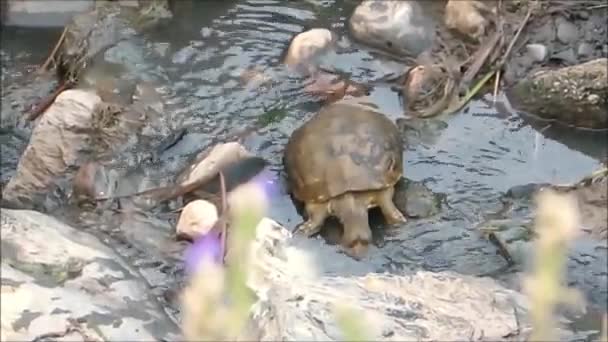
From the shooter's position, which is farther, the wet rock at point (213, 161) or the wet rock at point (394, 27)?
the wet rock at point (394, 27)

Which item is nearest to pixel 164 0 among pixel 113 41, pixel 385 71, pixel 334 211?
pixel 113 41

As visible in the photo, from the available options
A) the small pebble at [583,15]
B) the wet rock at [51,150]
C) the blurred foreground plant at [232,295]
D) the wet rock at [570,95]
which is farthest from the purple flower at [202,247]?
the blurred foreground plant at [232,295]

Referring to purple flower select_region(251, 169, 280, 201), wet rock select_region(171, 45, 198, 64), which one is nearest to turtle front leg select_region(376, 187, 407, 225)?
purple flower select_region(251, 169, 280, 201)

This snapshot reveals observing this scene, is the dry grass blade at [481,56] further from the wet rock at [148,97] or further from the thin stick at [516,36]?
the wet rock at [148,97]

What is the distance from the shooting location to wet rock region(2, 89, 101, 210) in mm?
3502

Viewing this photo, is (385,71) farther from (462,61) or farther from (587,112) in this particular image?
(587,112)

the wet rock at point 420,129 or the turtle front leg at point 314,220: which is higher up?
the wet rock at point 420,129

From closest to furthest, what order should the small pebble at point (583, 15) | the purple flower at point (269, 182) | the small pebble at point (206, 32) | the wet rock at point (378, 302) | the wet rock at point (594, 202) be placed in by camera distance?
the wet rock at point (378, 302), the wet rock at point (594, 202), the purple flower at point (269, 182), the small pebble at point (583, 15), the small pebble at point (206, 32)

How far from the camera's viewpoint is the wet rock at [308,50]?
431 cm

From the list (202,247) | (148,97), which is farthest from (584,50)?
(202,247)

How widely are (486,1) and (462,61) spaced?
36 cm

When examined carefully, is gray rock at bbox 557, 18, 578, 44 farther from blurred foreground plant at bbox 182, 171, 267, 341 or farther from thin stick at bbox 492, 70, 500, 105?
blurred foreground plant at bbox 182, 171, 267, 341

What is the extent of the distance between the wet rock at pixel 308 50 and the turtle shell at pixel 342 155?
604 millimetres

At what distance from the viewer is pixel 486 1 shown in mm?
4438
